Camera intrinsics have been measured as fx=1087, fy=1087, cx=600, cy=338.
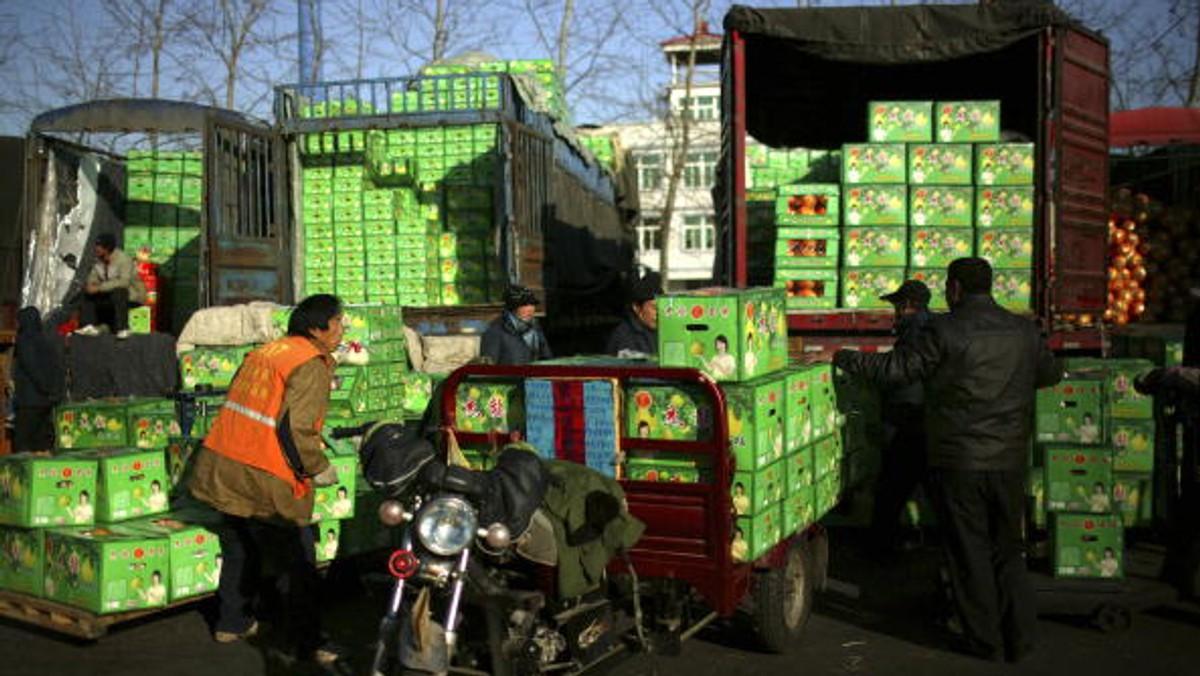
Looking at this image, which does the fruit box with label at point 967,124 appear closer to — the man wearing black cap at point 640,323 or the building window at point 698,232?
the man wearing black cap at point 640,323

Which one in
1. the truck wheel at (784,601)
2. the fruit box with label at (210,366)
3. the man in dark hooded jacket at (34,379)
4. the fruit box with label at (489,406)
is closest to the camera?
the fruit box with label at (489,406)

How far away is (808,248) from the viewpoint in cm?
945

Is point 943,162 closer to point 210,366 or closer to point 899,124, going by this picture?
point 899,124

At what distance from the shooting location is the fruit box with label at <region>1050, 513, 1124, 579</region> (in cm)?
663

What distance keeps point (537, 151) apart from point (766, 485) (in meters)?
10.3

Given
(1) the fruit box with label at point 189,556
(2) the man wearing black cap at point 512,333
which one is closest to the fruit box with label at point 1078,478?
(2) the man wearing black cap at point 512,333

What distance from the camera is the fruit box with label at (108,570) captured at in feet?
19.9

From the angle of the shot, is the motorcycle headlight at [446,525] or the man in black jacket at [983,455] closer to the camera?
the motorcycle headlight at [446,525]

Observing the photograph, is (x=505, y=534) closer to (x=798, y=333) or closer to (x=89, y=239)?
(x=798, y=333)

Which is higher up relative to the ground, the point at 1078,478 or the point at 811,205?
the point at 811,205

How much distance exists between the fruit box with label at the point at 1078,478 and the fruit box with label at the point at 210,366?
668 cm

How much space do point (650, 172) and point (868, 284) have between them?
135 feet

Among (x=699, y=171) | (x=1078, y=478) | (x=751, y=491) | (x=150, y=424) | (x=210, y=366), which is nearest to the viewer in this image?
(x=751, y=491)

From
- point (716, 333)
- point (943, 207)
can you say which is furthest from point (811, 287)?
point (716, 333)
